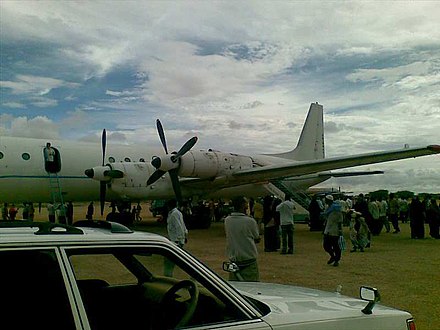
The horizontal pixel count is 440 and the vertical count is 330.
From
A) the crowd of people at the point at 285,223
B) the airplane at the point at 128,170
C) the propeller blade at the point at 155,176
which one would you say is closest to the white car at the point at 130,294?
the crowd of people at the point at 285,223

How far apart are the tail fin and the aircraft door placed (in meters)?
15.2

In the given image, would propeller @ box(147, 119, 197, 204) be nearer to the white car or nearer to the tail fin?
the tail fin

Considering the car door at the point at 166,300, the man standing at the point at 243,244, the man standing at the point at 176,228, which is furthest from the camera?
the man standing at the point at 176,228

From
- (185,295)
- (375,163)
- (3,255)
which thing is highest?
(375,163)

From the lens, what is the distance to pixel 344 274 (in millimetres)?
10594

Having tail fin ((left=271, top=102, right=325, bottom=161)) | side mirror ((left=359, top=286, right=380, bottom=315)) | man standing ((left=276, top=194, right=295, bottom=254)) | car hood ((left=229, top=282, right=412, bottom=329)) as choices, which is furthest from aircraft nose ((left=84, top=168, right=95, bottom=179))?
side mirror ((left=359, top=286, right=380, bottom=315))

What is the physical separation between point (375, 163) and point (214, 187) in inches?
286

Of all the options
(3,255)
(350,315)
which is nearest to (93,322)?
(3,255)

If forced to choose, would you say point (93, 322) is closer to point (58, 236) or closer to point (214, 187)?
point (58, 236)

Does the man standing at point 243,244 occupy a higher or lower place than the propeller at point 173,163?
lower

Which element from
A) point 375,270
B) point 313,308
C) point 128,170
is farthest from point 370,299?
point 128,170

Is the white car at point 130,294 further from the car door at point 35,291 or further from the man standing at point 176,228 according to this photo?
the man standing at point 176,228

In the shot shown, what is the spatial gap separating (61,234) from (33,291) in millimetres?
326

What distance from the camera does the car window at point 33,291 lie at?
243 cm
